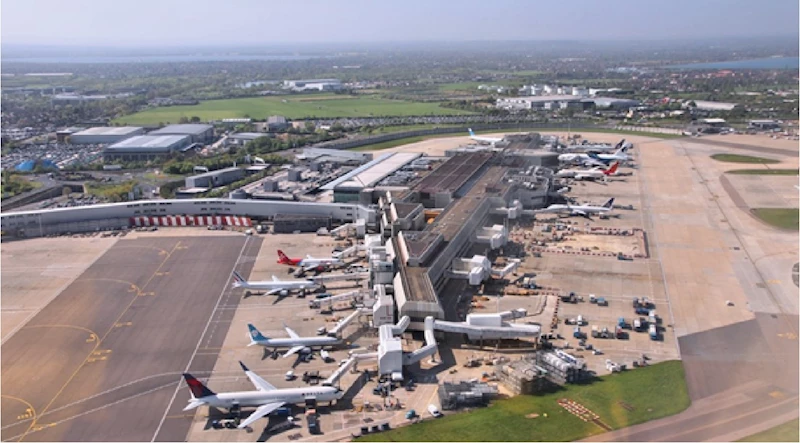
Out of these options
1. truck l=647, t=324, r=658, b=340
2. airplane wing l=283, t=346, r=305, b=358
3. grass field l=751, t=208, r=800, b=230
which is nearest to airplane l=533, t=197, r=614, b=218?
grass field l=751, t=208, r=800, b=230

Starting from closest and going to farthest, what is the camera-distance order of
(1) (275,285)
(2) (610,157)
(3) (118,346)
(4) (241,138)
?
1. (3) (118,346)
2. (1) (275,285)
3. (2) (610,157)
4. (4) (241,138)

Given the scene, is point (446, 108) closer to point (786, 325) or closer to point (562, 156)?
point (562, 156)

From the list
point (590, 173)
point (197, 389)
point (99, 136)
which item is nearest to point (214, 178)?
point (99, 136)

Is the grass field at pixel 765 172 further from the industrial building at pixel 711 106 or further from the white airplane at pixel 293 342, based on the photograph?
the white airplane at pixel 293 342

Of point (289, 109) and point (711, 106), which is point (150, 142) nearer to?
point (289, 109)

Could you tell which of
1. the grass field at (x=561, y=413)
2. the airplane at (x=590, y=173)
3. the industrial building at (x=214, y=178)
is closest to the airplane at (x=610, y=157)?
the airplane at (x=590, y=173)

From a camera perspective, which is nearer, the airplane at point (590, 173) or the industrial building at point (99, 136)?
the airplane at point (590, 173)
